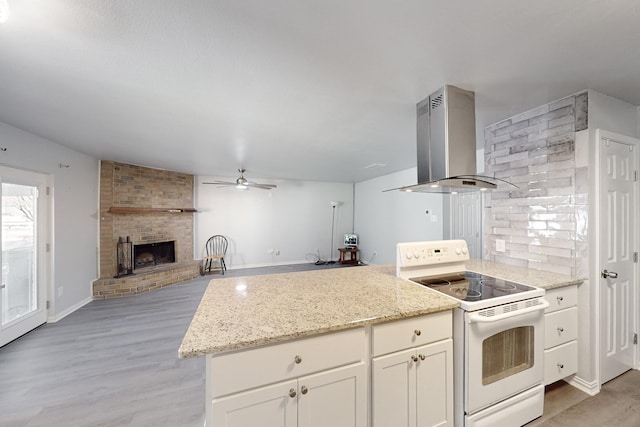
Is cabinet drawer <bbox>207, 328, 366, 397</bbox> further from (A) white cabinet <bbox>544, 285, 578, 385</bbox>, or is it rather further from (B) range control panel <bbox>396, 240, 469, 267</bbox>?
(A) white cabinet <bbox>544, 285, 578, 385</bbox>

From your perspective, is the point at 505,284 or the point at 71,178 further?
the point at 71,178

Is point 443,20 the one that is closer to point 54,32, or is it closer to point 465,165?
point 465,165

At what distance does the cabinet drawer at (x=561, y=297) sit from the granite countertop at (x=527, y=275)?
1.9 inches

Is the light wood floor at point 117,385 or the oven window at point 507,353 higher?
the oven window at point 507,353

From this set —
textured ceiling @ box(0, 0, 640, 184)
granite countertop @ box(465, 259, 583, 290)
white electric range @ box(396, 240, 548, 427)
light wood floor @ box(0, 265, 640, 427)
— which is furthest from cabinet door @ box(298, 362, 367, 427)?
textured ceiling @ box(0, 0, 640, 184)

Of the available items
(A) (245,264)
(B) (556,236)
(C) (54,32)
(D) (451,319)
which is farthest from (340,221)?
(C) (54,32)

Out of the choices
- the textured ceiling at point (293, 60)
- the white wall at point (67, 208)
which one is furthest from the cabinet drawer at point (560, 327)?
the white wall at point (67, 208)

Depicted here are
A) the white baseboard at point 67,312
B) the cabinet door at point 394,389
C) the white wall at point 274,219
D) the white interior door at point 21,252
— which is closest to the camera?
the cabinet door at point 394,389

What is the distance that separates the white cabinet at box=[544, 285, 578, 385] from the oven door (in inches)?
9.6

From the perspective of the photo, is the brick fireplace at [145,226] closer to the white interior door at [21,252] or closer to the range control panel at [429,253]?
the white interior door at [21,252]

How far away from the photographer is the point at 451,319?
55.6 inches

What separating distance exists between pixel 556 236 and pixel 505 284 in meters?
0.78

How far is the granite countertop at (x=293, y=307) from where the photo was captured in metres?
1.02

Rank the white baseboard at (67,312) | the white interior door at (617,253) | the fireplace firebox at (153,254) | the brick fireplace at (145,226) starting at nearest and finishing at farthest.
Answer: the white interior door at (617,253) < the white baseboard at (67,312) < the brick fireplace at (145,226) < the fireplace firebox at (153,254)
